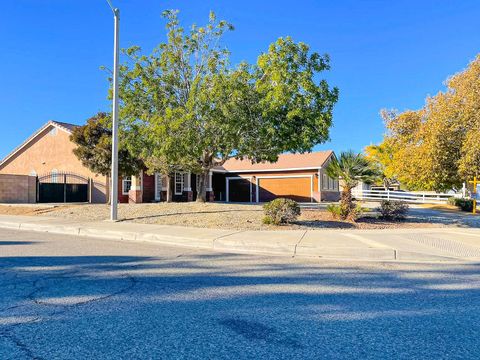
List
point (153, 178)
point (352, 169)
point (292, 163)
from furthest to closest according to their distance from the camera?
point (292, 163)
point (153, 178)
point (352, 169)

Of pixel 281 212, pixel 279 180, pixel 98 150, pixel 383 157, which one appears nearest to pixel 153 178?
pixel 98 150

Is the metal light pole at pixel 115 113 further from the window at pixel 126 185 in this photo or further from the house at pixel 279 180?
the house at pixel 279 180

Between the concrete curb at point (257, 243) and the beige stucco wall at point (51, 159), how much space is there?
14.9 metres

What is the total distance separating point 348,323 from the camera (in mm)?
4250

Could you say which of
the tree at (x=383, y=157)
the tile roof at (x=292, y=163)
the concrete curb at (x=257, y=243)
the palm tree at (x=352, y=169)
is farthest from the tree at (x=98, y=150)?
the tree at (x=383, y=157)

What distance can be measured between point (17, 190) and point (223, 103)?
20384 mm

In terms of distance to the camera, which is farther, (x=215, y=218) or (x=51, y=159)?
(x=51, y=159)

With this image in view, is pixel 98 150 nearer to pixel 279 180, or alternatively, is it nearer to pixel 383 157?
pixel 279 180

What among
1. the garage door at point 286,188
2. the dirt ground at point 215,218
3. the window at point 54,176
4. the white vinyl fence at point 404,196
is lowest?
the dirt ground at point 215,218

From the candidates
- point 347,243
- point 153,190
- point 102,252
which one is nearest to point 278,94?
point 347,243

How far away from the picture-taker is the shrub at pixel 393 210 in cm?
1460

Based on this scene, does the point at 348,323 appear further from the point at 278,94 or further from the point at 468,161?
the point at 468,161

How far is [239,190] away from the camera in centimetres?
3744

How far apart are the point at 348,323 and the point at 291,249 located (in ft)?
15.6
